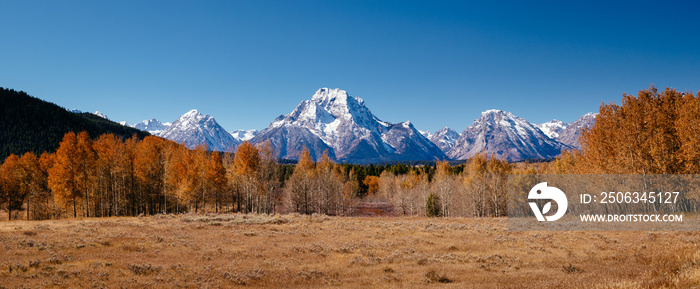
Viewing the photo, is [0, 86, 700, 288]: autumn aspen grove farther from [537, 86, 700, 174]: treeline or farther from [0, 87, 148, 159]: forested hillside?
[0, 87, 148, 159]: forested hillside

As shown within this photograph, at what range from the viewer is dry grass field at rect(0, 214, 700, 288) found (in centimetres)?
1523

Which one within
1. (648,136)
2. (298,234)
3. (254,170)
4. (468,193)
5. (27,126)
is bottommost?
(468,193)

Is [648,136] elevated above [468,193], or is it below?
above

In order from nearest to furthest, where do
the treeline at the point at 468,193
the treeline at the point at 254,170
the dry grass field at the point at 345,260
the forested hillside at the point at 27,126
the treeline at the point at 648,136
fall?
the dry grass field at the point at 345,260 < the treeline at the point at 648,136 < the treeline at the point at 254,170 < the treeline at the point at 468,193 < the forested hillside at the point at 27,126

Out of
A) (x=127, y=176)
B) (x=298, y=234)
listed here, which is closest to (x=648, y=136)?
(x=298, y=234)

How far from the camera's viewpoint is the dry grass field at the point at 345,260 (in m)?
15.2

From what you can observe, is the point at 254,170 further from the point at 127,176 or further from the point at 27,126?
the point at 27,126

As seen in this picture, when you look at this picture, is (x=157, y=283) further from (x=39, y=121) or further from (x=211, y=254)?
(x=39, y=121)

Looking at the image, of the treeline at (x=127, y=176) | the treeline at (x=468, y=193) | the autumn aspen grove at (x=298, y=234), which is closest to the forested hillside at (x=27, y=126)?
the treeline at (x=127, y=176)

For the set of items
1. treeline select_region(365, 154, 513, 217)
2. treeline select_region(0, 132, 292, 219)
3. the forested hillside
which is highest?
the forested hillside

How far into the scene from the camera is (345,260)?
2145 cm

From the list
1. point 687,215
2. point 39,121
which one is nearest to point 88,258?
point 687,215

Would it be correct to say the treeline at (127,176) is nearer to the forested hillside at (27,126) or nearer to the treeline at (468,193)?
the treeline at (468,193)

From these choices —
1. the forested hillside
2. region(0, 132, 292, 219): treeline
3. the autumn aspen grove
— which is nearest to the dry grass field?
the autumn aspen grove
